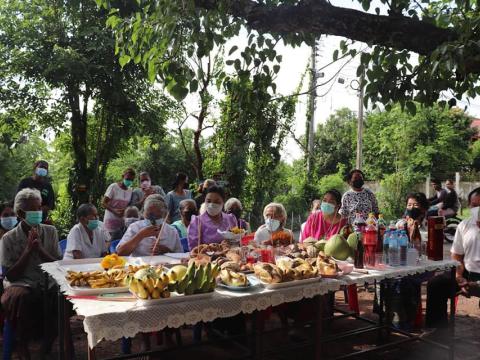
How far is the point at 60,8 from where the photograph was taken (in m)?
8.07

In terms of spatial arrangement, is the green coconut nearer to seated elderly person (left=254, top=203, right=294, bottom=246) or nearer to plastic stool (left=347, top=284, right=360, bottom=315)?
seated elderly person (left=254, top=203, right=294, bottom=246)

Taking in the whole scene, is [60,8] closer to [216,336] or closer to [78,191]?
[78,191]

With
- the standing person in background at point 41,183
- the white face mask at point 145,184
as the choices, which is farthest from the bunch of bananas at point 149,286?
the white face mask at point 145,184

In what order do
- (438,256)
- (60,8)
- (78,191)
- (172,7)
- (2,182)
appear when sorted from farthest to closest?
1. (2,182)
2. (78,191)
3. (60,8)
4. (438,256)
5. (172,7)

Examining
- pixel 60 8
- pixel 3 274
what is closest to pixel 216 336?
pixel 3 274

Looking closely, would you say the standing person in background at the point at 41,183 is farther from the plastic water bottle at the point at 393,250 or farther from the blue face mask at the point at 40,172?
the plastic water bottle at the point at 393,250

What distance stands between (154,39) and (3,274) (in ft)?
7.74

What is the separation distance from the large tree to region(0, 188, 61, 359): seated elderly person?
1570 mm

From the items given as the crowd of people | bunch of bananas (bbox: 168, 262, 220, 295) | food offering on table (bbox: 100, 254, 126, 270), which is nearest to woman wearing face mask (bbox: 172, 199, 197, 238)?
the crowd of people

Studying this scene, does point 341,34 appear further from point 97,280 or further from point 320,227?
point 320,227

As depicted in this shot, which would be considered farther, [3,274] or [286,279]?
[3,274]

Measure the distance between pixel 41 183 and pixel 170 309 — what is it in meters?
4.61

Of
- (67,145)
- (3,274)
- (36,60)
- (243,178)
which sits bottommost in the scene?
(3,274)

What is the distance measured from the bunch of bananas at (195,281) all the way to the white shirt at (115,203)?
159 inches
